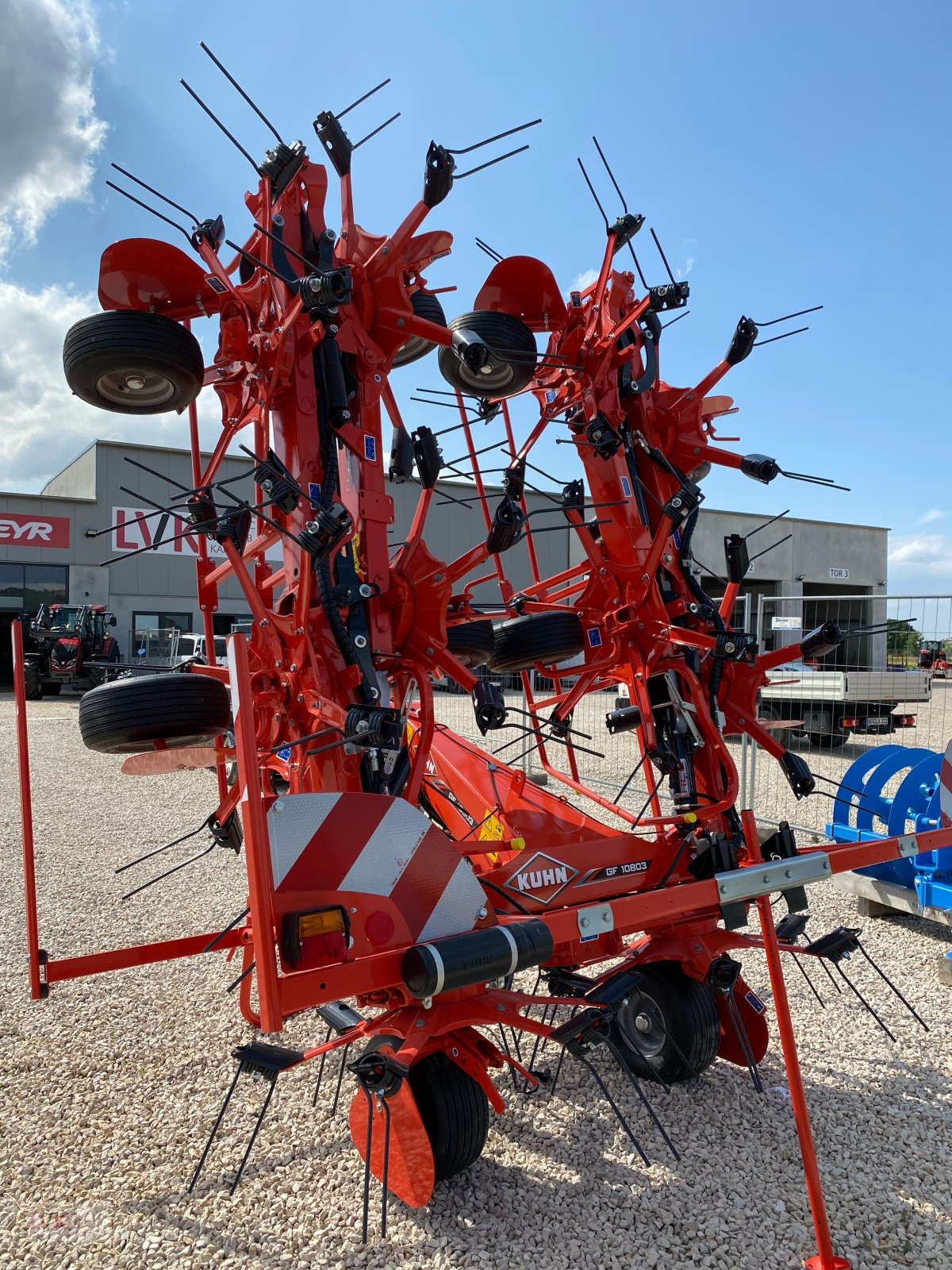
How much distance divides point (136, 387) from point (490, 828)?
2.38 meters

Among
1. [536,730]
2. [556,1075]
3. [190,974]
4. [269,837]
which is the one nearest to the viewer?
[269,837]

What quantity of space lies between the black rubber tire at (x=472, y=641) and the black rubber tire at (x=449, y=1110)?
1951 mm

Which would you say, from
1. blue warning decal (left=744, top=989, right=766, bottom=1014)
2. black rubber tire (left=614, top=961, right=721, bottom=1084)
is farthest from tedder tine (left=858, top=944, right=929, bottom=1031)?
black rubber tire (left=614, top=961, right=721, bottom=1084)

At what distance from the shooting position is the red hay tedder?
2.40 m

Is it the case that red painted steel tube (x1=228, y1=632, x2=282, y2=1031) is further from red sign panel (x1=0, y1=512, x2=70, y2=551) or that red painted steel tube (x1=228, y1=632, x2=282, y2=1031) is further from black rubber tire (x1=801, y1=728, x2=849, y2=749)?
red sign panel (x1=0, y1=512, x2=70, y2=551)

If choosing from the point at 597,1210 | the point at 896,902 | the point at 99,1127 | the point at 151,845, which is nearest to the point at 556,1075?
the point at 597,1210

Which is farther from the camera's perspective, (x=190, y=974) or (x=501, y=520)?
(x=190, y=974)

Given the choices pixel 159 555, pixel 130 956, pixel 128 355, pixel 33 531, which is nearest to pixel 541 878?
pixel 130 956

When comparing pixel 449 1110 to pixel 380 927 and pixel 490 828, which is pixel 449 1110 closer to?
pixel 380 927

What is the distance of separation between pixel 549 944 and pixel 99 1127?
199cm

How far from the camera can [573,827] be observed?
3.92 meters

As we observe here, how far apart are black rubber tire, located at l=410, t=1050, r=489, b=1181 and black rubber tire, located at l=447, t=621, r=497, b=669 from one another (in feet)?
A: 6.40

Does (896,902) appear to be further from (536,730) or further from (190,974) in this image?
(190,974)

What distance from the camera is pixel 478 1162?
9.43 ft
